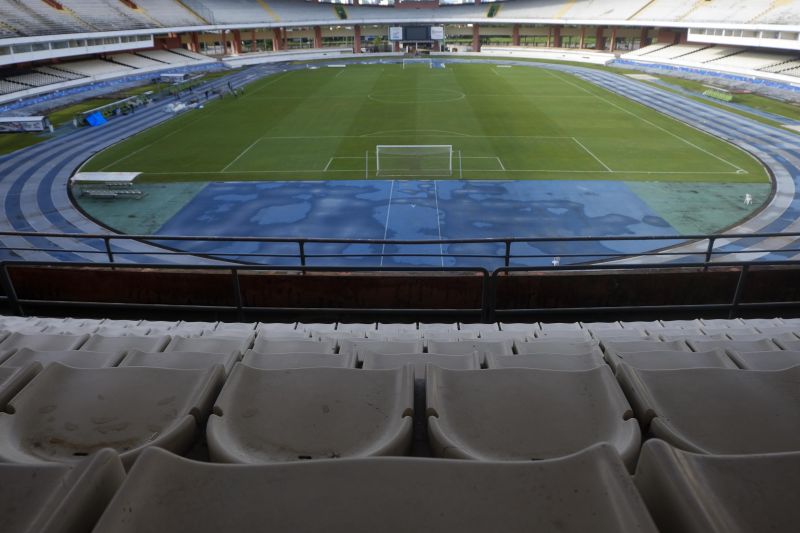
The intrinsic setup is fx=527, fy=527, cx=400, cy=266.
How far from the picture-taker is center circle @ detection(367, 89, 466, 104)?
40.1 meters

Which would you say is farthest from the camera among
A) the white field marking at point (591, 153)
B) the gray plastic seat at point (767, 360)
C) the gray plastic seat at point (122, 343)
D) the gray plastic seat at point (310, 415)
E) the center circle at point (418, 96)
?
the center circle at point (418, 96)

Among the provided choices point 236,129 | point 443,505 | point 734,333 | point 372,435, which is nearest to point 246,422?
point 372,435

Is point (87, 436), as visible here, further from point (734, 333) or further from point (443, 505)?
point (734, 333)

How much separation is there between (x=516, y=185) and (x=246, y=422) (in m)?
20.4

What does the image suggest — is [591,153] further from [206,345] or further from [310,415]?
[310,415]

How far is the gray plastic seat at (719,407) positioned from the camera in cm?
219

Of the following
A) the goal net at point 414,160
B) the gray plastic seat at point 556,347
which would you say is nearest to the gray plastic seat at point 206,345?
the gray plastic seat at point 556,347

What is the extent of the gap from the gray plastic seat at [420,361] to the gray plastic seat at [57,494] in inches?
76.5

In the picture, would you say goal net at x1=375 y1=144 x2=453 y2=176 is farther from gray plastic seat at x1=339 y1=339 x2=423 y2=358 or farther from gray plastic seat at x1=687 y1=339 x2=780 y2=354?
gray plastic seat at x1=687 y1=339 x2=780 y2=354

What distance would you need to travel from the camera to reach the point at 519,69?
57750 mm

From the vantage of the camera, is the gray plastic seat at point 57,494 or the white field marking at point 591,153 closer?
the gray plastic seat at point 57,494

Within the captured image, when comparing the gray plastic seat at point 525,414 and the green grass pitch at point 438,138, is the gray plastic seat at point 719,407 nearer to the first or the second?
the gray plastic seat at point 525,414

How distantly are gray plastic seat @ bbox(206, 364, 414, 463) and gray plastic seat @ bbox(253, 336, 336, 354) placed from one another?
52.2 inches

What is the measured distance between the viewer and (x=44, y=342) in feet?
13.9
